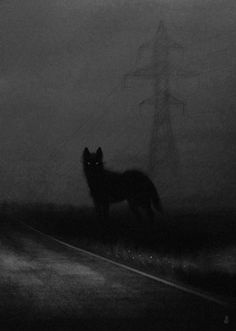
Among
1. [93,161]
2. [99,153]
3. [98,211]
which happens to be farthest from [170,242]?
[93,161]

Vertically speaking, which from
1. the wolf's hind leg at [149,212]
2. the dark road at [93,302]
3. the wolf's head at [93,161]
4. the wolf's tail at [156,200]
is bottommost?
the dark road at [93,302]

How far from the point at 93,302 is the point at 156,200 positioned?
44.5 feet

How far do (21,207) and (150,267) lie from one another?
79.6 ft

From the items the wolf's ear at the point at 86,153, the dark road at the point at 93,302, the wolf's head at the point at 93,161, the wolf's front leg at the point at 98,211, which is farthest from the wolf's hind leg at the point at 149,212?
the dark road at the point at 93,302

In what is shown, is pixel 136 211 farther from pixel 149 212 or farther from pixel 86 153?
pixel 86 153

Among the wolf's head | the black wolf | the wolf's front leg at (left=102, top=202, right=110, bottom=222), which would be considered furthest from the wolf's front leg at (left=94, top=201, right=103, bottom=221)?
the wolf's head

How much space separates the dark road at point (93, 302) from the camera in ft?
25.8

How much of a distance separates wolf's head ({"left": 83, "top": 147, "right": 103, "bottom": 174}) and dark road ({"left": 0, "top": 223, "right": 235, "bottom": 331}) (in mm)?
9059

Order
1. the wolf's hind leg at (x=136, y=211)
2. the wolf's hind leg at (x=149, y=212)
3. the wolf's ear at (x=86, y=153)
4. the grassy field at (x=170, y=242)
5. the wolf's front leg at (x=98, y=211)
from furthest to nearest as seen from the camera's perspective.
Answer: the wolf's hind leg at (x=136, y=211)
the wolf's hind leg at (x=149, y=212)
the wolf's ear at (x=86, y=153)
the wolf's front leg at (x=98, y=211)
the grassy field at (x=170, y=242)

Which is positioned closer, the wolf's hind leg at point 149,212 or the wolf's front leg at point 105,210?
the wolf's front leg at point 105,210

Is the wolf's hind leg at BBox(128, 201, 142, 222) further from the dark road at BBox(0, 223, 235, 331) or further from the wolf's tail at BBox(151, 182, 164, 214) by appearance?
the dark road at BBox(0, 223, 235, 331)

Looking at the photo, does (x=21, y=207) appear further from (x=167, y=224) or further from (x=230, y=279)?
(x=230, y=279)

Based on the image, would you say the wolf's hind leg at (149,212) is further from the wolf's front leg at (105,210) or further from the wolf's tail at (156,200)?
the wolf's front leg at (105,210)

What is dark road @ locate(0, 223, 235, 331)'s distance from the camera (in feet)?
25.8
